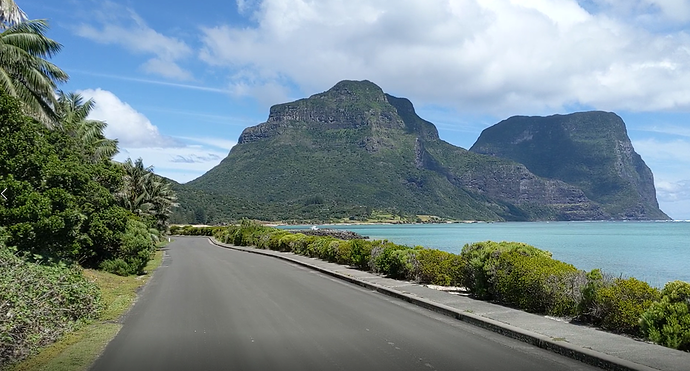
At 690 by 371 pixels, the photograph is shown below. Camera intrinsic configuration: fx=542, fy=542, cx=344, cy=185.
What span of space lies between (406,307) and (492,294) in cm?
210

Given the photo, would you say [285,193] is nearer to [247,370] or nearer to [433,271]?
[433,271]

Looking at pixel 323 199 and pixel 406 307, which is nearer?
pixel 406 307

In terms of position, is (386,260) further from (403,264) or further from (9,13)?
(9,13)

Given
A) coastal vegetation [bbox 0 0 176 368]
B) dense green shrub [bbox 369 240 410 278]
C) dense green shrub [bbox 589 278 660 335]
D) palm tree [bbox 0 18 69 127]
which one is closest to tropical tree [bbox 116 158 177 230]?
coastal vegetation [bbox 0 0 176 368]

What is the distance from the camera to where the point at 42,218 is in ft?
40.3

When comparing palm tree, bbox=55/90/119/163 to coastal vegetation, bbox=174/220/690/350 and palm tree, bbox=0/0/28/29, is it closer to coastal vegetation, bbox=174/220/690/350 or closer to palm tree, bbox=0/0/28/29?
palm tree, bbox=0/0/28/29

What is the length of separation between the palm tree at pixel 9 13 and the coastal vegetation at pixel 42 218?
28 millimetres

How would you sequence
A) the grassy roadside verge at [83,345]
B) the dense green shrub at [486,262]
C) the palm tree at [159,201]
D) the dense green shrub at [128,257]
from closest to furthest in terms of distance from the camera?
the grassy roadside verge at [83,345] → the dense green shrub at [486,262] → the dense green shrub at [128,257] → the palm tree at [159,201]

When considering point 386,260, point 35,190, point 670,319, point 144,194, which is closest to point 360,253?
point 386,260

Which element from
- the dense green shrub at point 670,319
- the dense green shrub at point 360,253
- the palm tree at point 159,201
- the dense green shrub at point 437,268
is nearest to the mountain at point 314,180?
the palm tree at point 159,201

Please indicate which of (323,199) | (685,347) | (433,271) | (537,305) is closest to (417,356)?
(685,347)

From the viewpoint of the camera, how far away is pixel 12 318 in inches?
272

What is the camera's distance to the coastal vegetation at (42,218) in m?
7.94

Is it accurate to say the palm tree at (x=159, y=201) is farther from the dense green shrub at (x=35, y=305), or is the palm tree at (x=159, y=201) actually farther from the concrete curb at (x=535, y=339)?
the concrete curb at (x=535, y=339)
